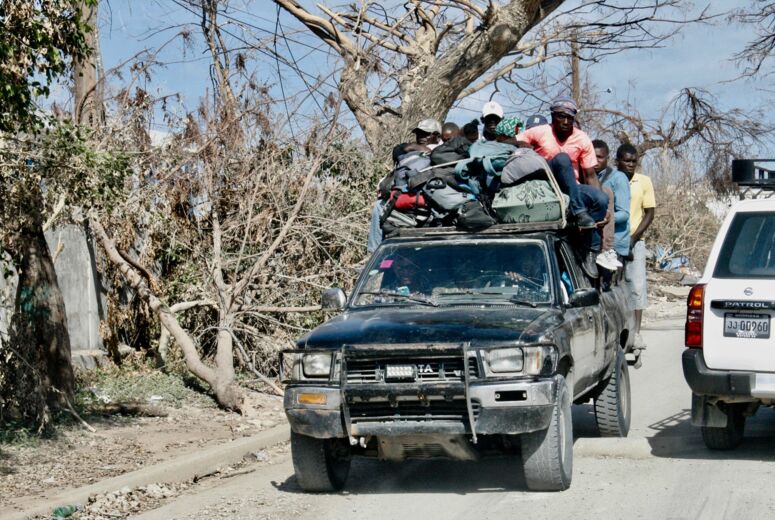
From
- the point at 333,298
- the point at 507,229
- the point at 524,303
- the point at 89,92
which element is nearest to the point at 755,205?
the point at 507,229

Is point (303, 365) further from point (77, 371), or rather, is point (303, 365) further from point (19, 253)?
point (77, 371)

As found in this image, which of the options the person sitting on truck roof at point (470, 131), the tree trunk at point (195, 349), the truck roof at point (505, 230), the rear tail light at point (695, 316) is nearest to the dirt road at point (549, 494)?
the rear tail light at point (695, 316)

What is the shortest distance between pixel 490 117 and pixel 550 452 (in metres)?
3.82

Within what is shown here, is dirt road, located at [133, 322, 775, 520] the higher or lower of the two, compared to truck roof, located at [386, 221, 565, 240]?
lower

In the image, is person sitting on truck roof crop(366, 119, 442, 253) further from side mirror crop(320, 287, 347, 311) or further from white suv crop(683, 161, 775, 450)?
white suv crop(683, 161, 775, 450)

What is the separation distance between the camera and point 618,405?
28.9ft

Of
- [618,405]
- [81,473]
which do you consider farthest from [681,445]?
[81,473]

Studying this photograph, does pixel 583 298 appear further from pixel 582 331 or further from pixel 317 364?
pixel 317 364

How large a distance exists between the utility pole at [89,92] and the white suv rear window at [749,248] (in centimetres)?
644

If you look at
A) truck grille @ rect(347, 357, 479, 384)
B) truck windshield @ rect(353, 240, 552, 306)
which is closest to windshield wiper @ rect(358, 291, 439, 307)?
truck windshield @ rect(353, 240, 552, 306)

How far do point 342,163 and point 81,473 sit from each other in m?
6.56

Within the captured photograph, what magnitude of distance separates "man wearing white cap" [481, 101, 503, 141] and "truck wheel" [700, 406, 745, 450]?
316 cm

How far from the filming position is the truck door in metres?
7.51

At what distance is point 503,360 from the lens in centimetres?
661
